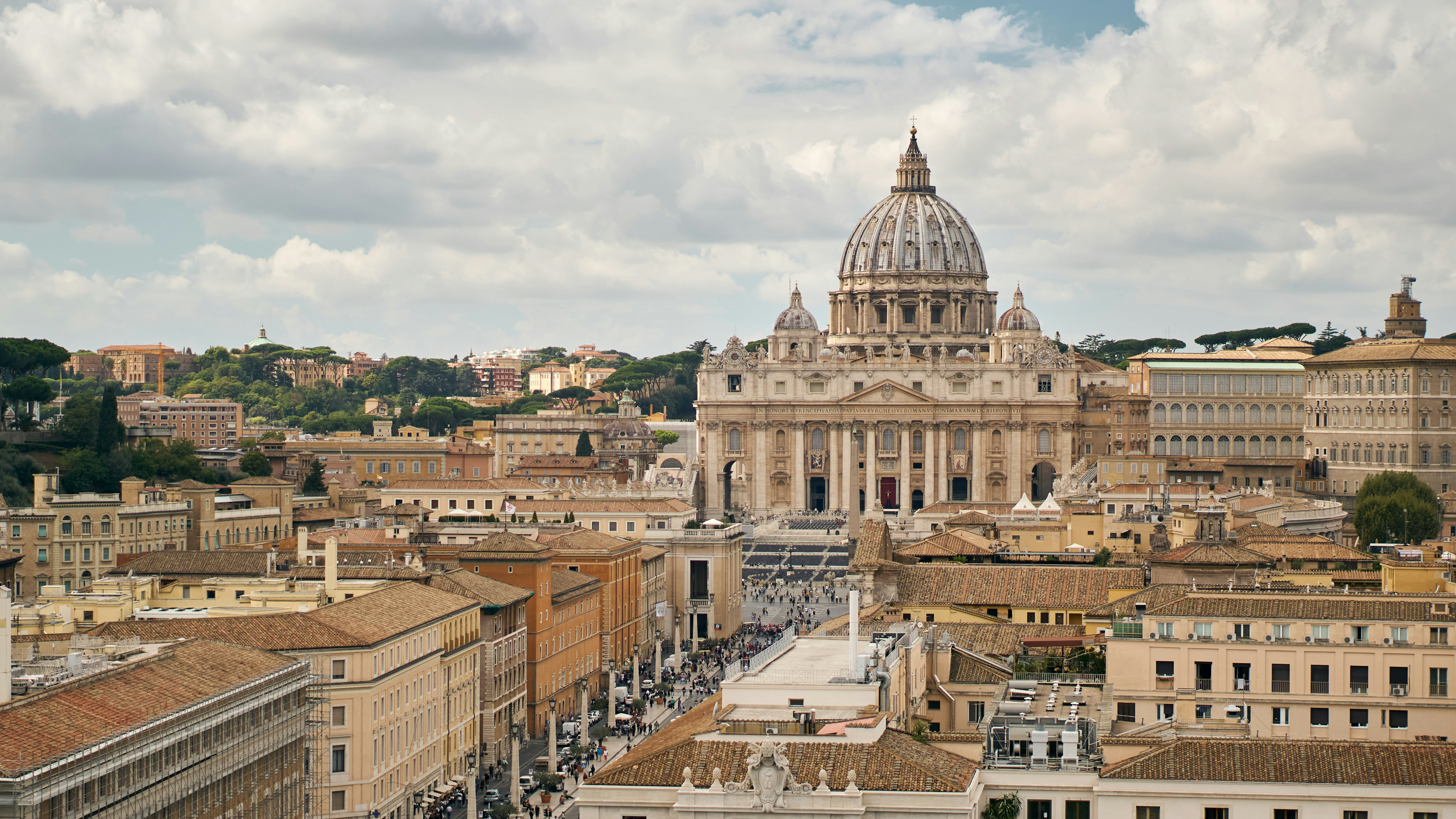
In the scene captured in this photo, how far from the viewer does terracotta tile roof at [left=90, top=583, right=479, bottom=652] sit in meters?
39.4

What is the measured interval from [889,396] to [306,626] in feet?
327

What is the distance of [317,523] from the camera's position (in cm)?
8388

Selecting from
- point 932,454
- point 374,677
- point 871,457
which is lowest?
point 374,677

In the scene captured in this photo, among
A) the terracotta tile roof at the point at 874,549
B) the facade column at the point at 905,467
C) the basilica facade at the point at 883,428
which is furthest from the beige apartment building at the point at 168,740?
the facade column at the point at 905,467

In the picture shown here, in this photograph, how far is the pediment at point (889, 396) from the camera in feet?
458

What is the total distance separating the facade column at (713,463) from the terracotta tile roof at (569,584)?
254 feet

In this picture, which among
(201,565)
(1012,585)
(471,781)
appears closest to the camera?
(471,781)

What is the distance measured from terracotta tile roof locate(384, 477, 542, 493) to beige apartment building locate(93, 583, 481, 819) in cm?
4510

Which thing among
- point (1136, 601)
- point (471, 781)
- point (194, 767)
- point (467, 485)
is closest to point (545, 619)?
point (471, 781)

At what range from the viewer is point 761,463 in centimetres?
14162

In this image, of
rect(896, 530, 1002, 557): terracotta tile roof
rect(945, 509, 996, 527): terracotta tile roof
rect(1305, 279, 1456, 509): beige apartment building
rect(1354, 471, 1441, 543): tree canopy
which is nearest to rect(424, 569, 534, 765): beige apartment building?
rect(896, 530, 1002, 557): terracotta tile roof

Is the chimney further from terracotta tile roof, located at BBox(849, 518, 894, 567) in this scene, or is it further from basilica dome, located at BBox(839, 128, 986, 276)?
basilica dome, located at BBox(839, 128, 986, 276)

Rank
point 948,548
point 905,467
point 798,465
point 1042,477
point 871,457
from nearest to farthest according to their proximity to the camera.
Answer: point 948,548, point 1042,477, point 871,457, point 905,467, point 798,465

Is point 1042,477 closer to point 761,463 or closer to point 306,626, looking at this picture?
point 761,463
